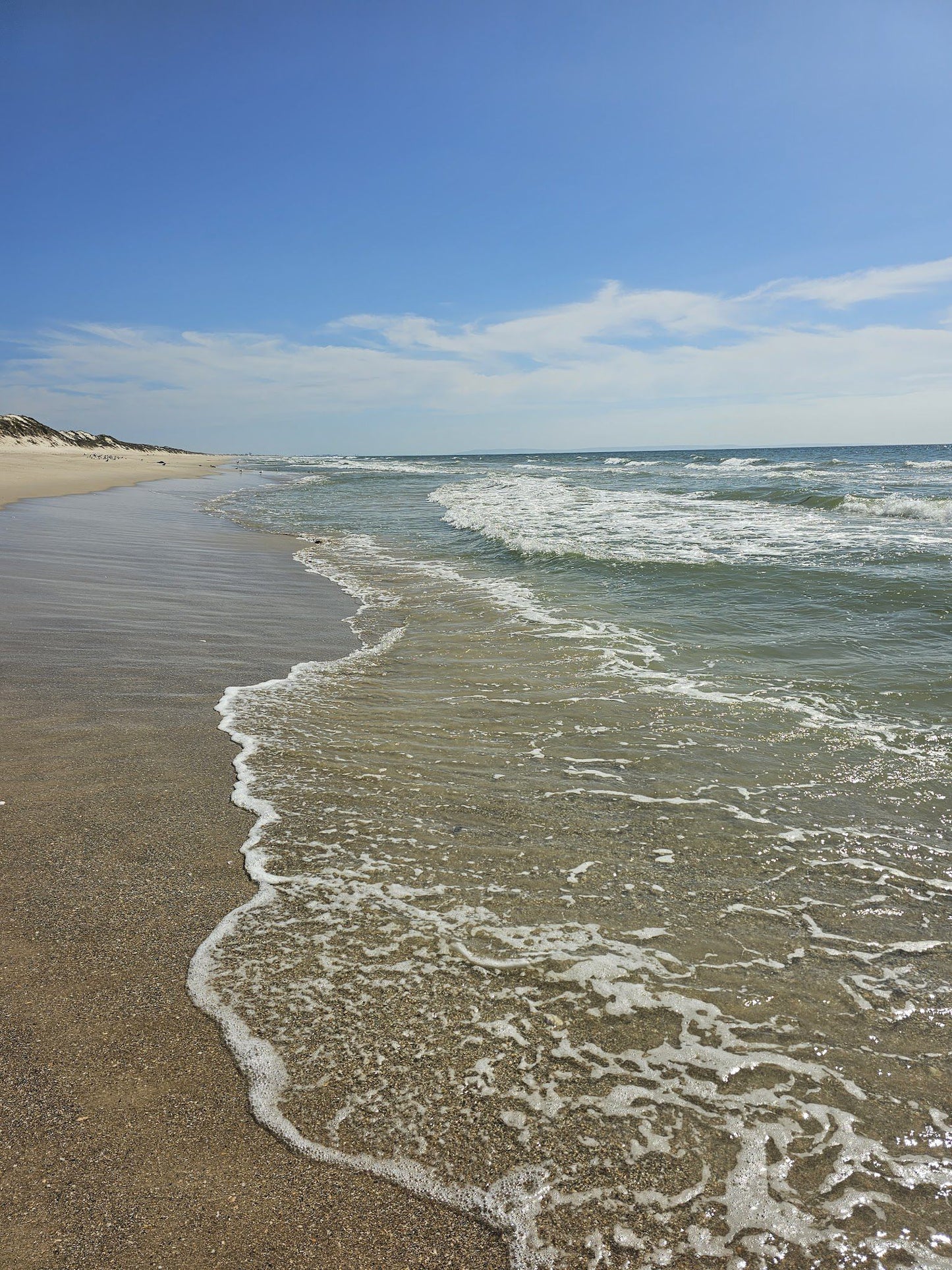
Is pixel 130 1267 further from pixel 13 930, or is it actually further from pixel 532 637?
pixel 532 637

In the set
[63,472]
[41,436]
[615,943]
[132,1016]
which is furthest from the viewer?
[41,436]

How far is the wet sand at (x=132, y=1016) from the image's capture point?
1.78 meters

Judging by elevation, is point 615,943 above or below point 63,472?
below

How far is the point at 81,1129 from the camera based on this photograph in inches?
79.0

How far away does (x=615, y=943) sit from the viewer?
2.97 m

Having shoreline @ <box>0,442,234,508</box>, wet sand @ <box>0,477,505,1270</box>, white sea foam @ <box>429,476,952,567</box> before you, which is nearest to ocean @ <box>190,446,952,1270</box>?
wet sand @ <box>0,477,505,1270</box>

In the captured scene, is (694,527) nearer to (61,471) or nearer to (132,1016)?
(132,1016)

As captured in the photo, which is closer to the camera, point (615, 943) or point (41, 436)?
point (615, 943)

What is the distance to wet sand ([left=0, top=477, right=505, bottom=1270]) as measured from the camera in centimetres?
178

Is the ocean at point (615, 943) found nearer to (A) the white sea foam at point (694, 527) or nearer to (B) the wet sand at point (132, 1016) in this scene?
(B) the wet sand at point (132, 1016)

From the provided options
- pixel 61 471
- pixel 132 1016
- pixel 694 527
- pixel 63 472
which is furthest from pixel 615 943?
pixel 61 471

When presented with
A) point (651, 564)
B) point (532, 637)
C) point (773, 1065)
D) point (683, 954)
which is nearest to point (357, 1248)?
point (773, 1065)

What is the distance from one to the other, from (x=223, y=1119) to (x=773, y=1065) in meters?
1.75

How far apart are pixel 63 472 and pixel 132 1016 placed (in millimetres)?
38180
